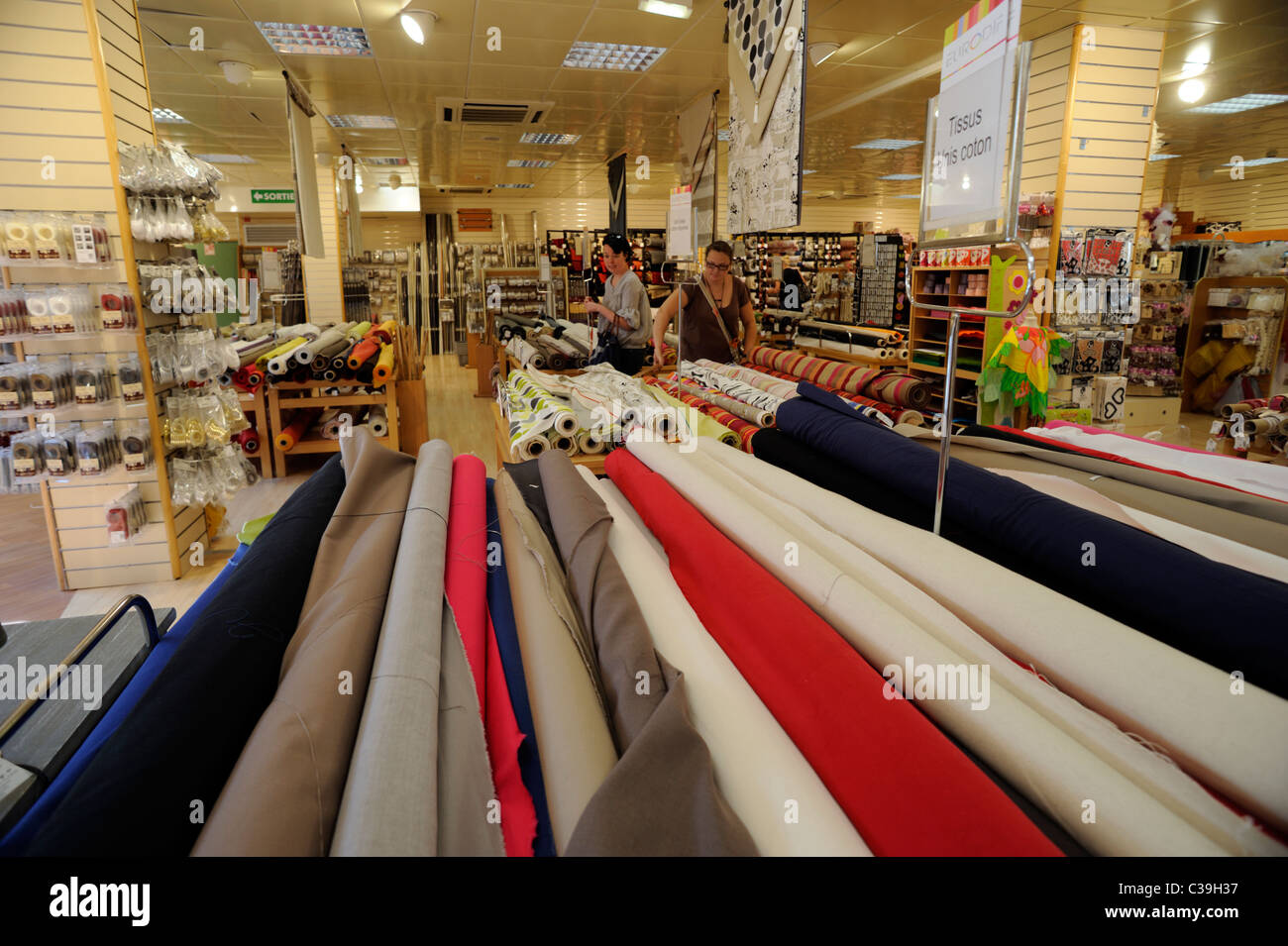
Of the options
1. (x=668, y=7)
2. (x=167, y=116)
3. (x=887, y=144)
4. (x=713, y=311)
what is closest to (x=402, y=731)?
(x=713, y=311)

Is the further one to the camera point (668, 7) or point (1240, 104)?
point (1240, 104)

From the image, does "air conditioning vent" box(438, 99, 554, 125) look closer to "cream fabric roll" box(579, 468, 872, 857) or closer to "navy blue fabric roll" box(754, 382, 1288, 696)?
"navy blue fabric roll" box(754, 382, 1288, 696)

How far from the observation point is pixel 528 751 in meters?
0.95

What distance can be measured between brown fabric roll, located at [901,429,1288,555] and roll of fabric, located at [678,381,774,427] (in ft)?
1.90

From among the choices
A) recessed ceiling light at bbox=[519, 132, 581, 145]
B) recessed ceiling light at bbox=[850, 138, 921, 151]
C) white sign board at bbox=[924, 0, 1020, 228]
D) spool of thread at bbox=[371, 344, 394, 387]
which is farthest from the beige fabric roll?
recessed ceiling light at bbox=[850, 138, 921, 151]

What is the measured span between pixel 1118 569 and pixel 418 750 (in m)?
0.96

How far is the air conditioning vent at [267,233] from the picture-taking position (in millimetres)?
16500

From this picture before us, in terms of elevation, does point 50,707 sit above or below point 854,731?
below

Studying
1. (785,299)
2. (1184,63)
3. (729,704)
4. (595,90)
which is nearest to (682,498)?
(729,704)

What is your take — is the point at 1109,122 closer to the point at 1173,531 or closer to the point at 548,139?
the point at 1173,531

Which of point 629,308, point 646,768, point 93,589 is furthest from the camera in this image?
point 629,308

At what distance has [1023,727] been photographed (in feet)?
2.61

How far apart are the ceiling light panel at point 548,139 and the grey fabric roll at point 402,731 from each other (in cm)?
1018

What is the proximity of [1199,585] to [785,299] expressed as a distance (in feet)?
32.1
